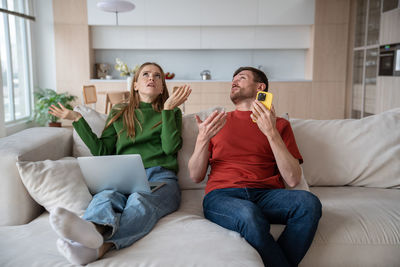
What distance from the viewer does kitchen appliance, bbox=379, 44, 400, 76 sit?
16.1 feet

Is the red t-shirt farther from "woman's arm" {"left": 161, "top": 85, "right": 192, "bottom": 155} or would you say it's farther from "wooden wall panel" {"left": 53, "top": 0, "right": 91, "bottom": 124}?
"wooden wall panel" {"left": 53, "top": 0, "right": 91, "bottom": 124}

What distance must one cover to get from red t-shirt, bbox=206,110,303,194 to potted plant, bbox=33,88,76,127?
4435mm

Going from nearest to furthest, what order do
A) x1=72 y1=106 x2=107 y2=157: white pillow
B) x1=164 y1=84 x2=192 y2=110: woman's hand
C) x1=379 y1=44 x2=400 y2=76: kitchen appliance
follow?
x1=164 y1=84 x2=192 y2=110: woman's hand → x1=72 y1=106 x2=107 y2=157: white pillow → x1=379 y1=44 x2=400 y2=76: kitchen appliance

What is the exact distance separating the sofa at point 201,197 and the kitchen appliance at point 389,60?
10.0ft

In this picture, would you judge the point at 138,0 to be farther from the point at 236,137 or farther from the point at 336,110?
the point at 236,137

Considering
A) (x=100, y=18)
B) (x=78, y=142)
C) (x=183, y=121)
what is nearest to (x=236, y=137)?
(x=183, y=121)

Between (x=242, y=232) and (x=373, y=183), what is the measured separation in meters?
1.00

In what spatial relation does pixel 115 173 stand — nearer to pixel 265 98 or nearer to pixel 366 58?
pixel 265 98

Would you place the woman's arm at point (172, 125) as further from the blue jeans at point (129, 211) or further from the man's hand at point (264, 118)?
the man's hand at point (264, 118)

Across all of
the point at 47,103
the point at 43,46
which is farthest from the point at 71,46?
the point at 47,103

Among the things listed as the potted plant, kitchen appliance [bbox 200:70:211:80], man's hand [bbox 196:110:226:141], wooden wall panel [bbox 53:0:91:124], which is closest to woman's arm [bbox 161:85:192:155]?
man's hand [bbox 196:110:226:141]

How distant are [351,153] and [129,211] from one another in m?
1.31

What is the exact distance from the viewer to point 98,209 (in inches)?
57.5

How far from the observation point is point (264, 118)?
1.72 m
